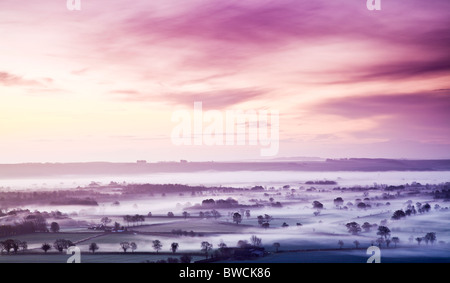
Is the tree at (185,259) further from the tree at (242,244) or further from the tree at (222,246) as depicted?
the tree at (242,244)

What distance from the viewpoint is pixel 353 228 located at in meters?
5.41

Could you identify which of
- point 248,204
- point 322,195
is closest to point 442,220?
point 322,195

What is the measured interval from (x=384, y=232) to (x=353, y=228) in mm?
228

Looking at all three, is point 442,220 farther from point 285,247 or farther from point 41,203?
point 41,203

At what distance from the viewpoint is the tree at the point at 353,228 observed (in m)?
5.39

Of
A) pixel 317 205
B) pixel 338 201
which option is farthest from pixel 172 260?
pixel 338 201

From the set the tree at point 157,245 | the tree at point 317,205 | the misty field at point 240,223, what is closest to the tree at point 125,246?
the misty field at point 240,223

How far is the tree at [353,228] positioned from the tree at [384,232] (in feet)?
0.49

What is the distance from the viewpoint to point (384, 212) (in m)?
5.43

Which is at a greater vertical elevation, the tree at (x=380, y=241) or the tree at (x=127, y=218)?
the tree at (x=127, y=218)

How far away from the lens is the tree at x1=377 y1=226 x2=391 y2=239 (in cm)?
535

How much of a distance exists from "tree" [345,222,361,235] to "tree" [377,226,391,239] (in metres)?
0.15

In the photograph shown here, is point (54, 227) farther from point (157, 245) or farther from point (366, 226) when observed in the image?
point (366, 226)
